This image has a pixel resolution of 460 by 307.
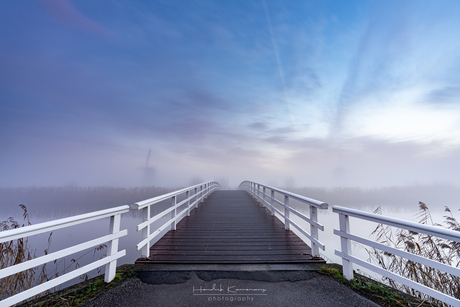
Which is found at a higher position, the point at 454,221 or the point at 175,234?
the point at 454,221

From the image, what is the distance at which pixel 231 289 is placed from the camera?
299 centimetres

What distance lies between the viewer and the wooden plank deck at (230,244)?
3.97m

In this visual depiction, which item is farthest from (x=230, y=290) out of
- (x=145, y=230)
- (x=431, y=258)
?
(x=431, y=258)

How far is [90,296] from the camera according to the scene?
2.74m

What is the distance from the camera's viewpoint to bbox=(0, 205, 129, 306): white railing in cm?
208

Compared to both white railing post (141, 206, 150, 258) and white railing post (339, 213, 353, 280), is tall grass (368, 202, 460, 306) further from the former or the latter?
white railing post (141, 206, 150, 258)

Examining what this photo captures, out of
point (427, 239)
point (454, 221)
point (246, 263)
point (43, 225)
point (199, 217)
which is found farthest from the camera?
point (199, 217)

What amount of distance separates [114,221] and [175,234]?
2631mm

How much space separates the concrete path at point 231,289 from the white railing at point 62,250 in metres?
0.43

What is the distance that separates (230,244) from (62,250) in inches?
127

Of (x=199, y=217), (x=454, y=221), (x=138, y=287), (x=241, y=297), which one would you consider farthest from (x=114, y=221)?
(x=454, y=221)

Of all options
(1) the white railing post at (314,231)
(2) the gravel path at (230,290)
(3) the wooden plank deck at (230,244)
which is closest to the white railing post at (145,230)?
(3) the wooden plank deck at (230,244)

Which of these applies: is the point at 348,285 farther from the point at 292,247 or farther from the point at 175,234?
the point at 175,234

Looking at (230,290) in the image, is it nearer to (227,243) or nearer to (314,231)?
(227,243)
